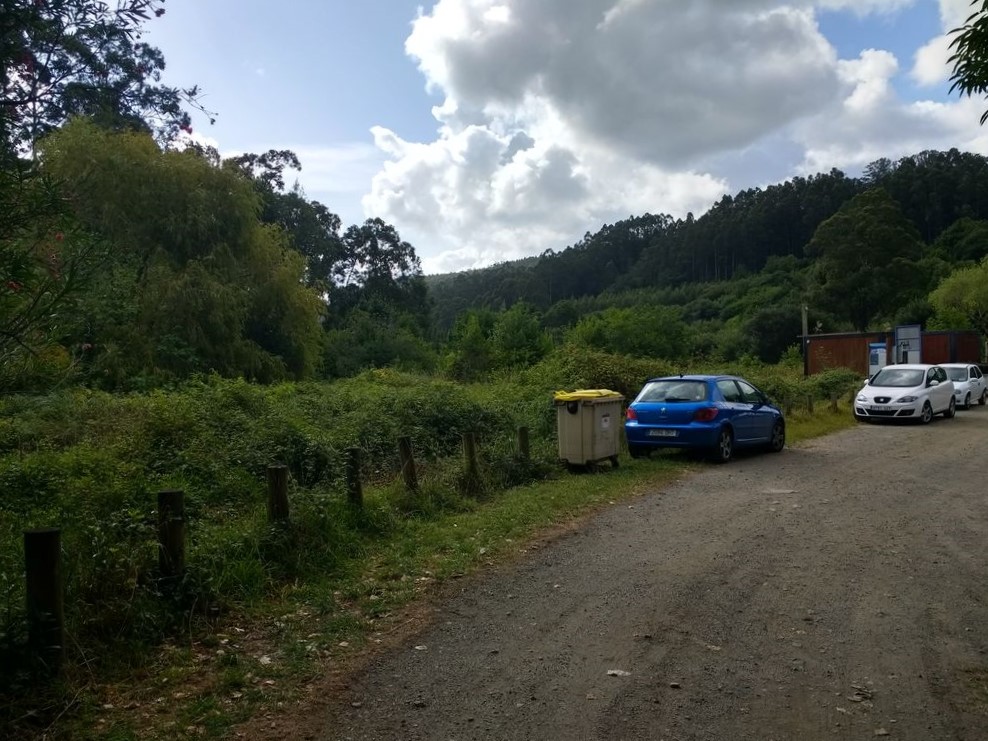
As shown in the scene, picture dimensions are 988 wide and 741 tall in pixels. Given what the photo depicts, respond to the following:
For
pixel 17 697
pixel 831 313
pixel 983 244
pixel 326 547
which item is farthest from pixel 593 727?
pixel 983 244

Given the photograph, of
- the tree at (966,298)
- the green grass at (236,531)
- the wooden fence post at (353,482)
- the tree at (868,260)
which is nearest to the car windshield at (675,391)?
the green grass at (236,531)

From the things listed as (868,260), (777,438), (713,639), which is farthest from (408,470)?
(868,260)

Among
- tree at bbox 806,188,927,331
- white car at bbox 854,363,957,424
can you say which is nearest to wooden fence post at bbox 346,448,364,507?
white car at bbox 854,363,957,424

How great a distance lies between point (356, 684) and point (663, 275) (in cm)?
10347

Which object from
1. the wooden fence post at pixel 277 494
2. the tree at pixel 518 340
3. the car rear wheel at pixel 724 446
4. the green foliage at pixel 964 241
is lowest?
the car rear wheel at pixel 724 446

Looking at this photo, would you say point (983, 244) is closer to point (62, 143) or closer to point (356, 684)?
point (62, 143)

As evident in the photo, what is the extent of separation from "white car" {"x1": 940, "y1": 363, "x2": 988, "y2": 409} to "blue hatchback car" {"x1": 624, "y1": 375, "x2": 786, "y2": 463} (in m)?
15.2

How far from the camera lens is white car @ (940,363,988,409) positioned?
25375mm

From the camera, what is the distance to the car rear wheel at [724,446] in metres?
13.3

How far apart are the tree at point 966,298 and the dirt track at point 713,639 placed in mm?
47564

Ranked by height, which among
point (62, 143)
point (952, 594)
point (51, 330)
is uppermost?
point (62, 143)

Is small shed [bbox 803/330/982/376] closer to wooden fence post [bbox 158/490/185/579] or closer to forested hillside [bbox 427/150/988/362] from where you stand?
forested hillside [bbox 427/150/988/362]

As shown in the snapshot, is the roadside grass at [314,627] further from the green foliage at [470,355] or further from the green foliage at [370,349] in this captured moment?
the green foliage at [370,349]

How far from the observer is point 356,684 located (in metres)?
4.44
